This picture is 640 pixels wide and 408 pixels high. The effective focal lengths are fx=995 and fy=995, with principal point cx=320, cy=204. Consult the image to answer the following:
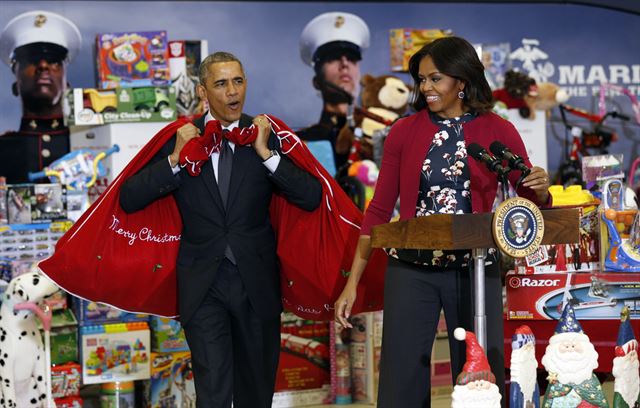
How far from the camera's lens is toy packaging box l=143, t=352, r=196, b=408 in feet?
18.0

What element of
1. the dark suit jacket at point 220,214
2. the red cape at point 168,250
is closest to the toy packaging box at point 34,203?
the red cape at point 168,250

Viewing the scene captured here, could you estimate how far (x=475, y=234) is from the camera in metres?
2.80

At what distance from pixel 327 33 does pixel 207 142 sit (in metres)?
3.51

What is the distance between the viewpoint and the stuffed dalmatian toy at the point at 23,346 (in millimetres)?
4812

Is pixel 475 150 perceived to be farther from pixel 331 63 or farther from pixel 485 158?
pixel 331 63

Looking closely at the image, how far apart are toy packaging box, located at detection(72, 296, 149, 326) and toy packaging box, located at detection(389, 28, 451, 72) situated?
8.90ft

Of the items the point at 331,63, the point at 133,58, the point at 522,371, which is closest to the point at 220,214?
the point at 522,371

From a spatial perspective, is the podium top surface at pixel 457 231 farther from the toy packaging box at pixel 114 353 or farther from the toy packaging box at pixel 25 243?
the toy packaging box at pixel 25 243

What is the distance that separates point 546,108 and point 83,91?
3.27 metres

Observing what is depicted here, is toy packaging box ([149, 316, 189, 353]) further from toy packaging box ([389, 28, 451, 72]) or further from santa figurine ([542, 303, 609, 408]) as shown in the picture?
santa figurine ([542, 303, 609, 408])

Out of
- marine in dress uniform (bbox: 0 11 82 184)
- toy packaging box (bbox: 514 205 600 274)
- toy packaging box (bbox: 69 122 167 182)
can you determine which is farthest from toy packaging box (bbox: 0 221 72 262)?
toy packaging box (bbox: 514 205 600 274)

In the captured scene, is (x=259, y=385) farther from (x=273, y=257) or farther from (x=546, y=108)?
(x=546, y=108)

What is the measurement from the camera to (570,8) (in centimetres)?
759

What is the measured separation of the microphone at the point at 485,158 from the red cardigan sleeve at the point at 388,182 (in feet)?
1.28
